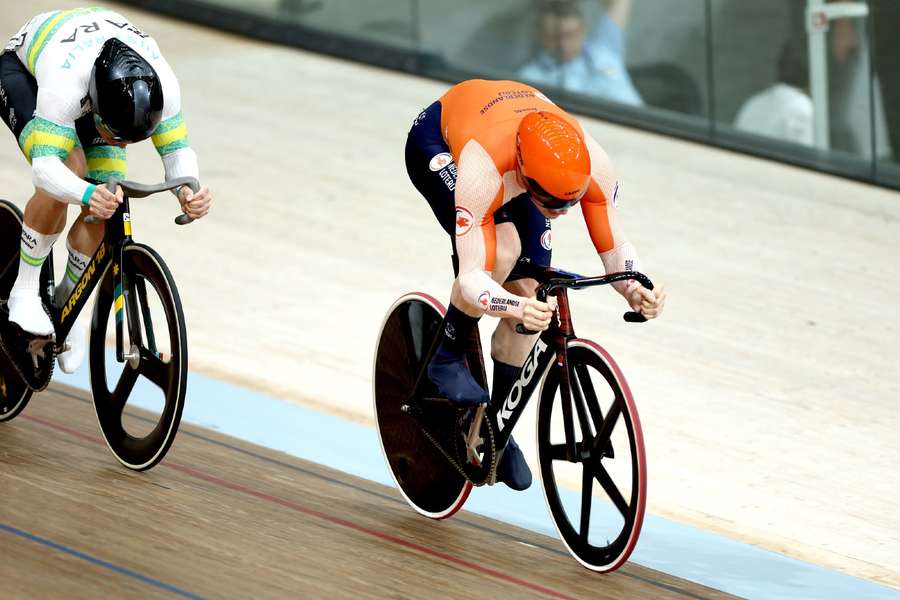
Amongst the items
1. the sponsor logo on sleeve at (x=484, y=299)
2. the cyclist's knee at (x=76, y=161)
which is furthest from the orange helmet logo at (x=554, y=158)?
the cyclist's knee at (x=76, y=161)

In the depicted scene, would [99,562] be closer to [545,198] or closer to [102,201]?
[102,201]

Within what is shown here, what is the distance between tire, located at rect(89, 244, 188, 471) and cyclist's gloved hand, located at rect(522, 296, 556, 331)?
112 centimetres

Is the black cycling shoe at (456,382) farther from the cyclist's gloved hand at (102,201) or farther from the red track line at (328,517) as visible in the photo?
the cyclist's gloved hand at (102,201)

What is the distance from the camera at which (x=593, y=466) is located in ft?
12.8

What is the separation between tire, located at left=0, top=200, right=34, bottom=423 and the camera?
4906 mm

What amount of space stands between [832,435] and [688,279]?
194cm

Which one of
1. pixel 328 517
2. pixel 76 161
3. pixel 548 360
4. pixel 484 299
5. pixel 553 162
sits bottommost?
pixel 328 517

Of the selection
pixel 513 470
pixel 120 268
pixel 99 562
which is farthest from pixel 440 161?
pixel 99 562

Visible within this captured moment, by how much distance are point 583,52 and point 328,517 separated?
6612 mm

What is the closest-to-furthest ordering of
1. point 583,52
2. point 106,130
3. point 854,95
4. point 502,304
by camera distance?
point 502,304 → point 106,130 → point 854,95 → point 583,52

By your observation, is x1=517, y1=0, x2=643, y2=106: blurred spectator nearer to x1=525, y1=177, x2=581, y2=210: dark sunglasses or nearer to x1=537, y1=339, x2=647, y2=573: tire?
x1=537, y1=339, x2=647, y2=573: tire

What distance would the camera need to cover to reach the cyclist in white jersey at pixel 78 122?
4.18 metres

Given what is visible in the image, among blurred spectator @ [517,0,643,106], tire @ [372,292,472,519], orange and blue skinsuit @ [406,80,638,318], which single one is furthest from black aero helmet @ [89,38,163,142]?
blurred spectator @ [517,0,643,106]

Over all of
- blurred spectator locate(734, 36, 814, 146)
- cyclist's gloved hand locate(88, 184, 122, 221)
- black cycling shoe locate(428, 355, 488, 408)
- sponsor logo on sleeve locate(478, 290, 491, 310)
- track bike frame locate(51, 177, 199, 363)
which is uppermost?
cyclist's gloved hand locate(88, 184, 122, 221)
